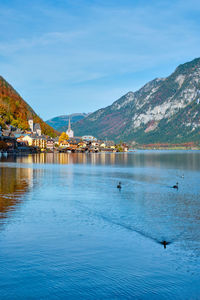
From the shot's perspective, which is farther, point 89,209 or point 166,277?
point 89,209

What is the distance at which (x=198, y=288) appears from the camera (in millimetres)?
18859

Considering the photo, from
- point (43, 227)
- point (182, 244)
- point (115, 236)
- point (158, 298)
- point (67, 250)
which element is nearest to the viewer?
point (158, 298)

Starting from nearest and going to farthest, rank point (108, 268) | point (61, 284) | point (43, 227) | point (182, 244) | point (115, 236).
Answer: point (61, 284) < point (108, 268) < point (182, 244) < point (115, 236) < point (43, 227)

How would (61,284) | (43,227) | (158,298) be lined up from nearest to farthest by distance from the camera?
(158,298) < (61,284) < (43,227)

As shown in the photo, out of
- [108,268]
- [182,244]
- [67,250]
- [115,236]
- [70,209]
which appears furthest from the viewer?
[70,209]

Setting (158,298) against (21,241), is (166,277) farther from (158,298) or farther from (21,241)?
(21,241)

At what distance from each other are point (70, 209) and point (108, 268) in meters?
19.2

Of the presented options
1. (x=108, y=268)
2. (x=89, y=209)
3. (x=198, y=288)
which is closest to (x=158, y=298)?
(x=198, y=288)

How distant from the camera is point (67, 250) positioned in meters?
24.4

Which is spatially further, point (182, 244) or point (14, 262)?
point (182, 244)

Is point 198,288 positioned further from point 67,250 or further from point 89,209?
point 89,209

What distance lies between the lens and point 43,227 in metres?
31.0

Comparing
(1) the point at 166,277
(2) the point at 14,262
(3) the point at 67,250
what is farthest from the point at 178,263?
(2) the point at 14,262

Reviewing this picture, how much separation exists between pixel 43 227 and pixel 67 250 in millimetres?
7089
